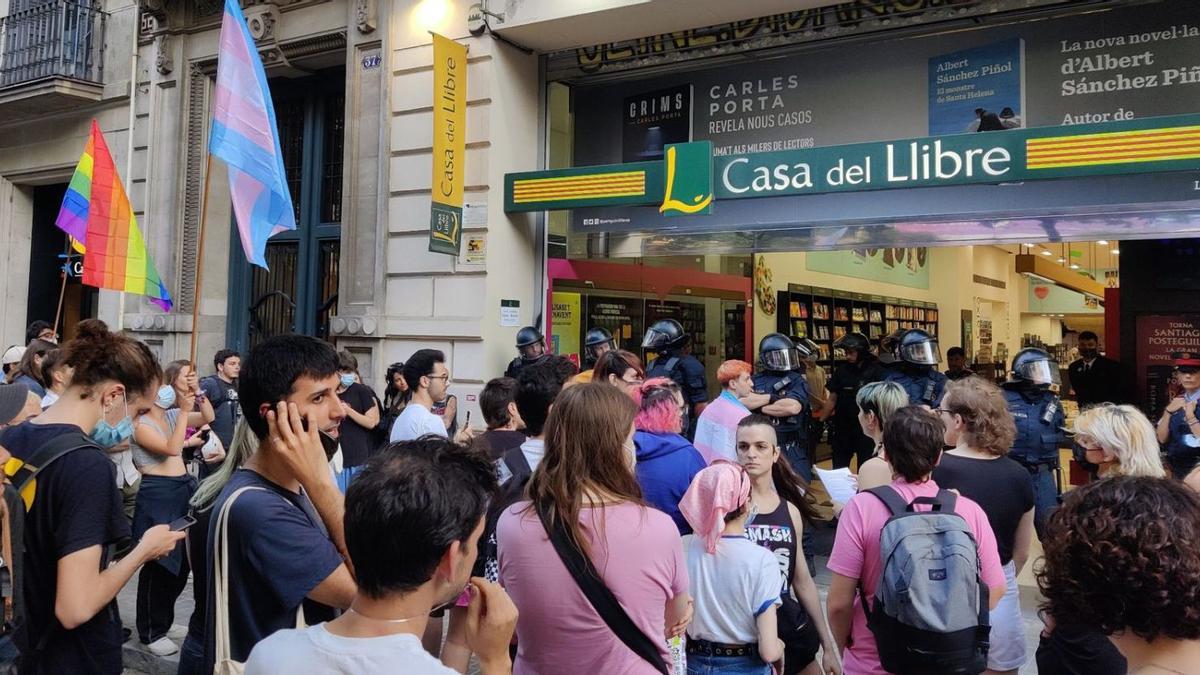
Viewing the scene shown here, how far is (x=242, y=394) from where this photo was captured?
8.06ft

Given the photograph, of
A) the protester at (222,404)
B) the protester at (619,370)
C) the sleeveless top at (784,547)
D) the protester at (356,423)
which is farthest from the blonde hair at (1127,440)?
the protester at (222,404)

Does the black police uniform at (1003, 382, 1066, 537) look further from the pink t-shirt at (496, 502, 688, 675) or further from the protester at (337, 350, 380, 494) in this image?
the protester at (337, 350, 380, 494)

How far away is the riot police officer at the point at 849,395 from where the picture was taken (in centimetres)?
934

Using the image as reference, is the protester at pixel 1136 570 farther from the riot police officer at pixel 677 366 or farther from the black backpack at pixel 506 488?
the riot police officer at pixel 677 366

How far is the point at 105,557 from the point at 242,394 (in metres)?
1.00

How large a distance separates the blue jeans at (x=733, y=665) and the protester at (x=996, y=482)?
1202mm

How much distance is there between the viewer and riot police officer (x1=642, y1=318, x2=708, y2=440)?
820cm

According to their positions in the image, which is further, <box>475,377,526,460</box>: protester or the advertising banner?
the advertising banner

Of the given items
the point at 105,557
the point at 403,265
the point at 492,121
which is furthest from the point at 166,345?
the point at 105,557

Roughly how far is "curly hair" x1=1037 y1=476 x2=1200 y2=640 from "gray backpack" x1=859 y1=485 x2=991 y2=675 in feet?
2.92

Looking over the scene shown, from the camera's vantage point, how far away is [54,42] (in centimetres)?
1384

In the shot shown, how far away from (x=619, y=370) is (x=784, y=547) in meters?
1.61

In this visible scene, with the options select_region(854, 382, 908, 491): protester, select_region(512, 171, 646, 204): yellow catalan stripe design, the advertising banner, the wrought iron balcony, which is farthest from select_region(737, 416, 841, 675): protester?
the wrought iron balcony

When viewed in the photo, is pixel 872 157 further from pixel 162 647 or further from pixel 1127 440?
pixel 162 647
